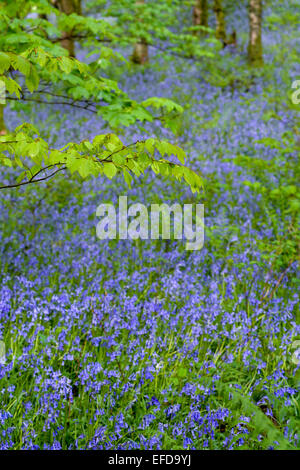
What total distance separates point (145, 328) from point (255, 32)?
1213cm

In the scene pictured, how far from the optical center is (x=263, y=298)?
14.3 ft

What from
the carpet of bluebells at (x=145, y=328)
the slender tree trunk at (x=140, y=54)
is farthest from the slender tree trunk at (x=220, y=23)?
the carpet of bluebells at (x=145, y=328)

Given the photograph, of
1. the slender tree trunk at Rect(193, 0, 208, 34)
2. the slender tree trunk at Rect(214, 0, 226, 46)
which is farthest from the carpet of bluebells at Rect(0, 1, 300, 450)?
the slender tree trunk at Rect(193, 0, 208, 34)

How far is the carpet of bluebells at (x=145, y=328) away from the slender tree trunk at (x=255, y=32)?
7.85 m

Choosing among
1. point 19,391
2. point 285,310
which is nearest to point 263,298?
point 285,310

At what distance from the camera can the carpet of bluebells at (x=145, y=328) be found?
2.92 metres

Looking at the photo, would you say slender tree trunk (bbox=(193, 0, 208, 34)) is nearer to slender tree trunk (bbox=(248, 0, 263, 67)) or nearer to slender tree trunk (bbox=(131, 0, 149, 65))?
slender tree trunk (bbox=(131, 0, 149, 65))

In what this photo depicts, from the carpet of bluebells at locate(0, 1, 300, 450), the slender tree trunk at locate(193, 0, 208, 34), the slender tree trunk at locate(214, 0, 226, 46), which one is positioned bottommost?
the carpet of bluebells at locate(0, 1, 300, 450)

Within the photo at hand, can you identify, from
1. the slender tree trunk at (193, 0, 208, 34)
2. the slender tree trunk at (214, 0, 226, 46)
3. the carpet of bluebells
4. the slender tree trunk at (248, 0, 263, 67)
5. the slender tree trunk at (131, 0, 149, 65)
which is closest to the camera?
the carpet of bluebells

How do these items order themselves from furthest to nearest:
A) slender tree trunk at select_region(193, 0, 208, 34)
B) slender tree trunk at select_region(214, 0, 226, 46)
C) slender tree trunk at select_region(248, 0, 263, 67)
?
slender tree trunk at select_region(193, 0, 208, 34) → slender tree trunk at select_region(214, 0, 226, 46) → slender tree trunk at select_region(248, 0, 263, 67)

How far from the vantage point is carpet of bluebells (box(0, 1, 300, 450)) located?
2.92 m

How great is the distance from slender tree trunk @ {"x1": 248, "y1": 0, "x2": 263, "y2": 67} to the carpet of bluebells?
7.85 metres

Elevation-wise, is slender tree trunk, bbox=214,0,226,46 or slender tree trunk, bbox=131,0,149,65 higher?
slender tree trunk, bbox=214,0,226,46
